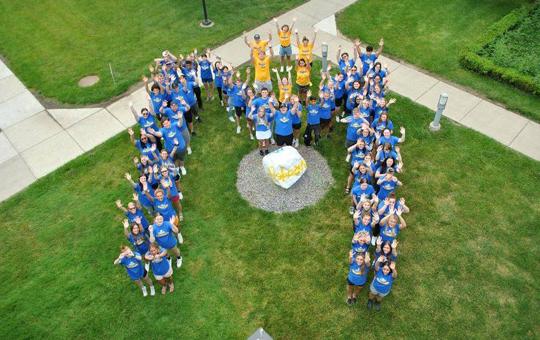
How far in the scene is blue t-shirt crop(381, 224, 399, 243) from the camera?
27.4 feet

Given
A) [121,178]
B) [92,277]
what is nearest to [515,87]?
[121,178]

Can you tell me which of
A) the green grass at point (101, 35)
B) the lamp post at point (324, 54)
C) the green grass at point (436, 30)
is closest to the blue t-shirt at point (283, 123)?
the lamp post at point (324, 54)

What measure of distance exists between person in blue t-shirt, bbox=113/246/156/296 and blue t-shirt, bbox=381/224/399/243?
15.3 feet

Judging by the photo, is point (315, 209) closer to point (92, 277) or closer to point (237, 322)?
point (237, 322)

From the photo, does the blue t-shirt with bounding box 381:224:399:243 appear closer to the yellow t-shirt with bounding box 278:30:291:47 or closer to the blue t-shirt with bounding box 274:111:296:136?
the blue t-shirt with bounding box 274:111:296:136

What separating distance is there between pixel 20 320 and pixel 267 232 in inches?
207

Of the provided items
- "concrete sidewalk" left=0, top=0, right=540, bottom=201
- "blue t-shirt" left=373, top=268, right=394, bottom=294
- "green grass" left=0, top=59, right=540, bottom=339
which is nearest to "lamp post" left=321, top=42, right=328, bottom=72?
"concrete sidewalk" left=0, top=0, right=540, bottom=201

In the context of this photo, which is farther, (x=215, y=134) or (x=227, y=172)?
(x=215, y=134)

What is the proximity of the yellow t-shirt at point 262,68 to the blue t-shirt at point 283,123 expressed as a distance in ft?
6.63

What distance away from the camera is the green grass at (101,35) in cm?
1455

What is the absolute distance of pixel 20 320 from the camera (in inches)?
342

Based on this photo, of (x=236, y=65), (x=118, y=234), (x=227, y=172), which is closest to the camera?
(x=118, y=234)

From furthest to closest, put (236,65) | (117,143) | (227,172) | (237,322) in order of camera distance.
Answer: (236,65)
(117,143)
(227,172)
(237,322)

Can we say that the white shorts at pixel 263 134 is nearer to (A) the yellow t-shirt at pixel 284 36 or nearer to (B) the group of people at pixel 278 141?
(B) the group of people at pixel 278 141
